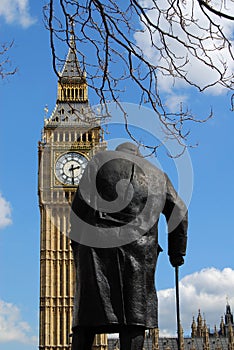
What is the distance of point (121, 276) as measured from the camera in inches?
213

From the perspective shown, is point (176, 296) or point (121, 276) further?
point (176, 296)

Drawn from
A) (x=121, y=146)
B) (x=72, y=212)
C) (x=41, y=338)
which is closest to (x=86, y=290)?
(x=72, y=212)

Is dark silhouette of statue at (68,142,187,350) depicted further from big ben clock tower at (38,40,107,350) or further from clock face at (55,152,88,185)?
clock face at (55,152,88,185)

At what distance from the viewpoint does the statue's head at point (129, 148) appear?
600 centimetres

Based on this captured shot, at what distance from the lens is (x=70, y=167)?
48.2 m

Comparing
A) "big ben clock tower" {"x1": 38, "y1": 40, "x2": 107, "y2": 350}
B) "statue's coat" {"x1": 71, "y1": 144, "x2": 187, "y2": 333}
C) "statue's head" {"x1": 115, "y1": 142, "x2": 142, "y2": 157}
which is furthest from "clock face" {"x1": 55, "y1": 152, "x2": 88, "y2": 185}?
"statue's coat" {"x1": 71, "y1": 144, "x2": 187, "y2": 333}

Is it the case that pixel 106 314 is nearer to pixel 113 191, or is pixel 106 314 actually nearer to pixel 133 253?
pixel 133 253

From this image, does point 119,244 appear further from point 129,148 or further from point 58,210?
point 58,210

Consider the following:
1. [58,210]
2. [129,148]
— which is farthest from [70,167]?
[129,148]

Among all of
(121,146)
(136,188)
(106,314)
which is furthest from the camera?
(121,146)

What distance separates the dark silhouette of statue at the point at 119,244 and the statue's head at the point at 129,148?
10 cm

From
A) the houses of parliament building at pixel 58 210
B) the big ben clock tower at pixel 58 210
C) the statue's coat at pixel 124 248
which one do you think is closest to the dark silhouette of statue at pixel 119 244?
the statue's coat at pixel 124 248

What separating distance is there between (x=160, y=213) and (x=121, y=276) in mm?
656

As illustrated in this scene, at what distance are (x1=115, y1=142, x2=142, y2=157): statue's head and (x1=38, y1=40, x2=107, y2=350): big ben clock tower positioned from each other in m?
40.1
